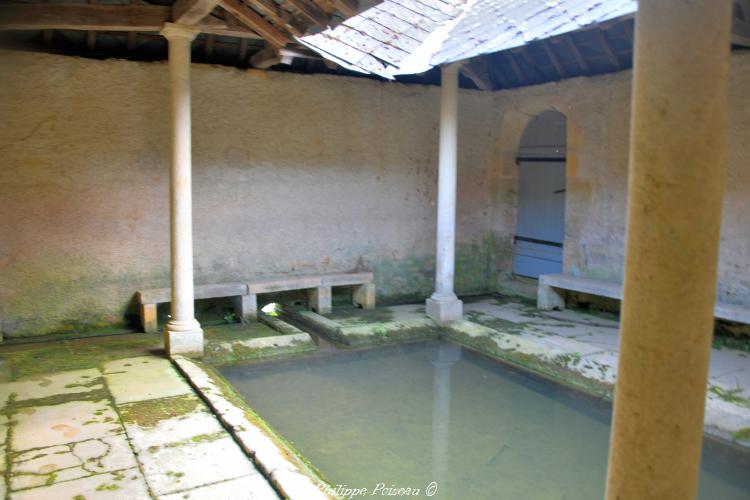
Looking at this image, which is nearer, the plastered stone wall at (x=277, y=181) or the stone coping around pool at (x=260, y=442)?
the stone coping around pool at (x=260, y=442)

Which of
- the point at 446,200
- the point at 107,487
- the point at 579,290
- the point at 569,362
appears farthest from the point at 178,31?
the point at 579,290

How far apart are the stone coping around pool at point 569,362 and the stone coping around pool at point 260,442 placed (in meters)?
2.95

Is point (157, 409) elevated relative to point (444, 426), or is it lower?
elevated

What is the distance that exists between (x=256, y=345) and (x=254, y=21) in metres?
3.24

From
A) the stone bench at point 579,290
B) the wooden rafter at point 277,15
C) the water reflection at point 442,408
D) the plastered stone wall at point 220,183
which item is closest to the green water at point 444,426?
the water reflection at point 442,408

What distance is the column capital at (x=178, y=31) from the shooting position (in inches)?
222

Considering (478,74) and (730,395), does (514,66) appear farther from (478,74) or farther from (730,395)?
(730,395)

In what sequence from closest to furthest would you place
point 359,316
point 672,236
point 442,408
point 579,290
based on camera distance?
point 672,236, point 442,408, point 579,290, point 359,316

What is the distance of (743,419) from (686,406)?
12.5ft

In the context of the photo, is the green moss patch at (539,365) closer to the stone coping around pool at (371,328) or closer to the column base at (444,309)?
the column base at (444,309)

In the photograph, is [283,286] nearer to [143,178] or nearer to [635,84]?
[143,178]

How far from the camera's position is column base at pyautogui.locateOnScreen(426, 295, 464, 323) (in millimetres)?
7703

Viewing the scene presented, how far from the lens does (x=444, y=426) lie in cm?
506

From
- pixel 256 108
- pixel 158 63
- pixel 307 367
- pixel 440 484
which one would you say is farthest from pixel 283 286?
pixel 440 484
